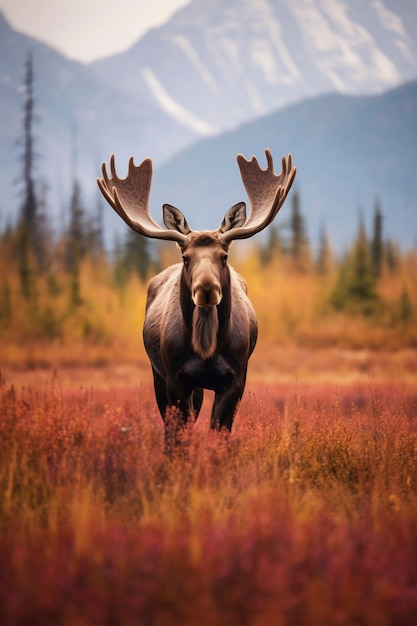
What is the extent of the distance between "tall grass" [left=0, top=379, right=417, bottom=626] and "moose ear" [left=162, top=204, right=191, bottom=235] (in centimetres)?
178

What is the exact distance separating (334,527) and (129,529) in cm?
122

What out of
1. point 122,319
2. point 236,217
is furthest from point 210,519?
point 122,319

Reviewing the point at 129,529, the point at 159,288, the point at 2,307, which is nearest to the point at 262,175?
the point at 159,288

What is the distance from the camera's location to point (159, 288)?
9164 millimetres

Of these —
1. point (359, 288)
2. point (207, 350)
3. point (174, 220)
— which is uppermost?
point (359, 288)

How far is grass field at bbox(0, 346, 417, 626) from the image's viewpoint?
12.3 ft

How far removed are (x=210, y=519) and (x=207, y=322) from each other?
2.58 metres

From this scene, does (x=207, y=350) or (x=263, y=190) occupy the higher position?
(x=263, y=190)

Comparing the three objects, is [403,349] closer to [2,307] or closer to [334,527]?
[2,307]

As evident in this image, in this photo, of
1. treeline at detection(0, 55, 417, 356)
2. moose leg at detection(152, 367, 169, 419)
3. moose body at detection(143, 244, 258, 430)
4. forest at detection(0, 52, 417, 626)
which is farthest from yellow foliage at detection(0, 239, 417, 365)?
forest at detection(0, 52, 417, 626)

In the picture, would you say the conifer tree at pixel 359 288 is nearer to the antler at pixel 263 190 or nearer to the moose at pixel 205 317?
the antler at pixel 263 190

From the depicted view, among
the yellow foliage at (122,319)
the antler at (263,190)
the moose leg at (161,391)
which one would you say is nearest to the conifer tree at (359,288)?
the yellow foliage at (122,319)

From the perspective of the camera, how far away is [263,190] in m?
8.48

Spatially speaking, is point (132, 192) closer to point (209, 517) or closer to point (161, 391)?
point (161, 391)
